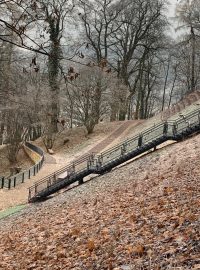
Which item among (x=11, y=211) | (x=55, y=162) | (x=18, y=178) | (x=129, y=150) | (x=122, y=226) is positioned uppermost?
(x=129, y=150)

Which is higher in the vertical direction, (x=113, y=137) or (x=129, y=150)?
(x=129, y=150)

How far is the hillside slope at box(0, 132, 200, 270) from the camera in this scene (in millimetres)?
8254

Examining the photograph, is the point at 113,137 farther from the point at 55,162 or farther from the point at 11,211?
the point at 11,211

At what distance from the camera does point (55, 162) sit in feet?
113

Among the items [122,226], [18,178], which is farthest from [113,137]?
[122,226]

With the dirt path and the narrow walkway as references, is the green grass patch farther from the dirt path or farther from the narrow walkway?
the narrow walkway

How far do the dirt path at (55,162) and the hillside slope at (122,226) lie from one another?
555 cm

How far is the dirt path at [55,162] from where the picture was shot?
24889 mm

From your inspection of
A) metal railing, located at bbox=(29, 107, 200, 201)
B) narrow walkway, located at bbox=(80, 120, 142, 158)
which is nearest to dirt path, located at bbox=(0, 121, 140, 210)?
narrow walkway, located at bbox=(80, 120, 142, 158)

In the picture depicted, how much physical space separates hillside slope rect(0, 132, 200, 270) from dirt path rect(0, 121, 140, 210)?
18.2ft

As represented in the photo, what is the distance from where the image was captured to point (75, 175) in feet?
75.5

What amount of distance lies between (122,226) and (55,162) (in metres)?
24.2

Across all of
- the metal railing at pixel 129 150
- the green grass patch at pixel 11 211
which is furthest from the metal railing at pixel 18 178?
the green grass patch at pixel 11 211

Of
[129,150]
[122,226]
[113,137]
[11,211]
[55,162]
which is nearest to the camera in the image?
[122,226]
